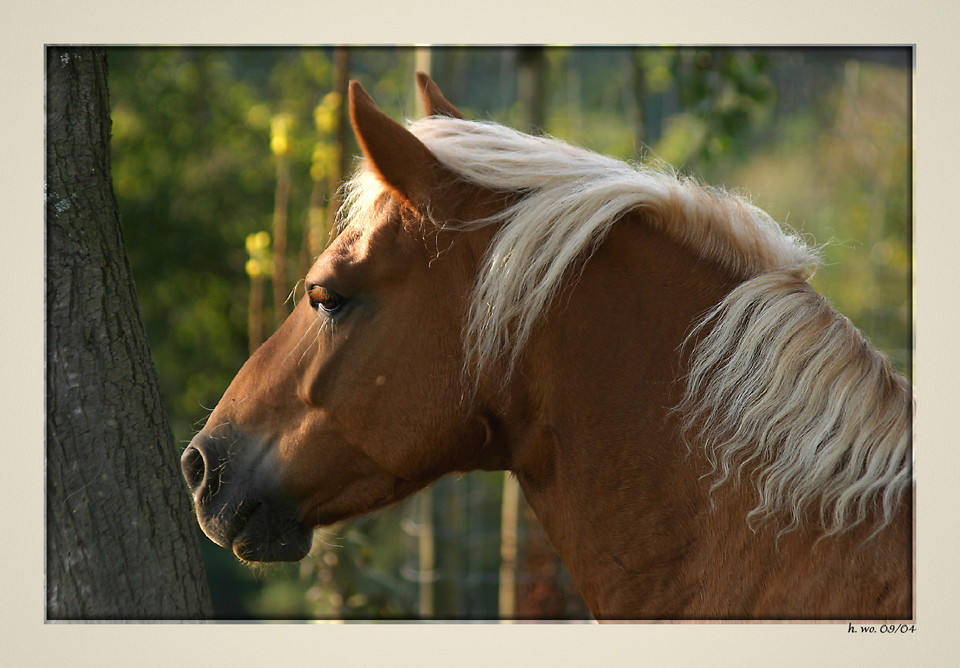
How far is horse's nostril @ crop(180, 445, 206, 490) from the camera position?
165cm

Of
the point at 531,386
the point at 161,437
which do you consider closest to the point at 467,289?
the point at 531,386

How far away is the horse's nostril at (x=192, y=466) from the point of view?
1647 mm

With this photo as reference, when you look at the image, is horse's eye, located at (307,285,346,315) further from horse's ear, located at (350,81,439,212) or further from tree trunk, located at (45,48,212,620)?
tree trunk, located at (45,48,212,620)

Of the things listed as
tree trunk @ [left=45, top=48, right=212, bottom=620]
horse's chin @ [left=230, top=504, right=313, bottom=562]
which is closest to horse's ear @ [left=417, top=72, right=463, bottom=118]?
tree trunk @ [left=45, top=48, right=212, bottom=620]

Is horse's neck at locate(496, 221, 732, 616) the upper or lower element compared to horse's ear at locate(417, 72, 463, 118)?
lower

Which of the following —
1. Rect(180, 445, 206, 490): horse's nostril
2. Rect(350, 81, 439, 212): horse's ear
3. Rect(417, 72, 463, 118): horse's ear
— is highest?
Rect(417, 72, 463, 118): horse's ear

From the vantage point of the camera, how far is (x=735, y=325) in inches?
53.7

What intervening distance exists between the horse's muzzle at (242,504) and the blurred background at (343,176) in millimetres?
2205

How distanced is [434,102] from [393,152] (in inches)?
15.1

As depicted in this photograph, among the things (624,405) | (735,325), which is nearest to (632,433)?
(624,405)

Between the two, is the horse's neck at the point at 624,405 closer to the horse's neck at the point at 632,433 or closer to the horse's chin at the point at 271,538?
the horse's neck at the point at 632,433

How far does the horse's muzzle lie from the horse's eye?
357 mm

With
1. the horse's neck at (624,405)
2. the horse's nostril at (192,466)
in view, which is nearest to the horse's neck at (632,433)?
the horse's neck at (624,405)
